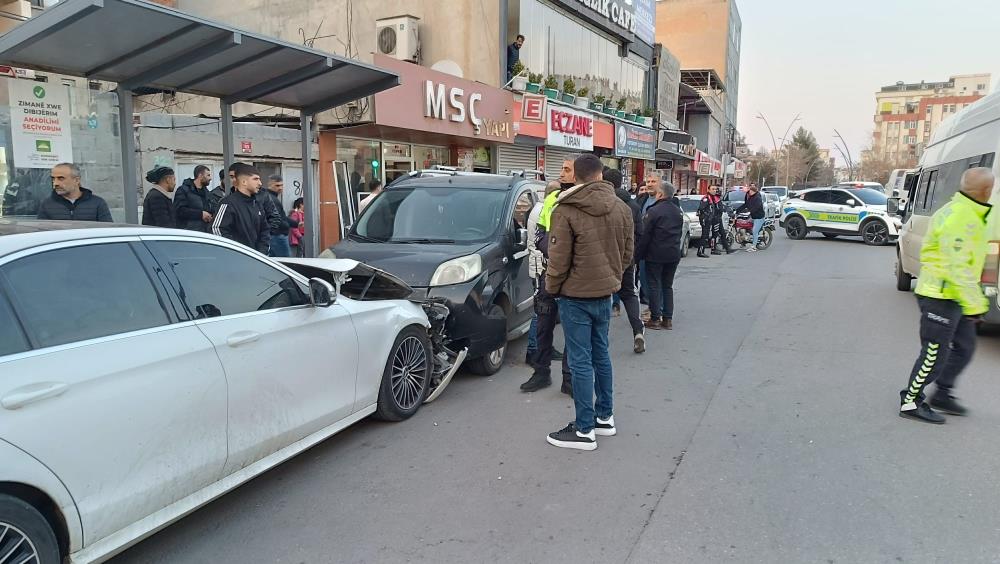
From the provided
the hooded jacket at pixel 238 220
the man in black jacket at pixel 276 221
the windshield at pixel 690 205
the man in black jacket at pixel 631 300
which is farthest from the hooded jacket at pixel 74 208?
the windshield at pixel 690 205

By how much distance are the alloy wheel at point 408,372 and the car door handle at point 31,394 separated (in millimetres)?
2469

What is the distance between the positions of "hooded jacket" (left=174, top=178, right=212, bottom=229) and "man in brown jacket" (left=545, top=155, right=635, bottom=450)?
479cm

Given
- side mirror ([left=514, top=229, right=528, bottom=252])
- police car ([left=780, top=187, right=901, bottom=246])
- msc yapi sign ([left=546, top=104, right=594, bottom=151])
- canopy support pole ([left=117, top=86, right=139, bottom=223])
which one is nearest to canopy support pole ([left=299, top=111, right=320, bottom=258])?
canopy support pole ([left=117, top=86, right=139, bottom=223])

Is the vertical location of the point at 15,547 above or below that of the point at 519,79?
below

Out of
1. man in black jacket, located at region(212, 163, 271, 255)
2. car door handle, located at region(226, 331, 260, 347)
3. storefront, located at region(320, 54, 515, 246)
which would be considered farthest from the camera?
storefront, located at region(320, 54, 515, 246)

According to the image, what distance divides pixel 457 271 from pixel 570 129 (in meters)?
14.7

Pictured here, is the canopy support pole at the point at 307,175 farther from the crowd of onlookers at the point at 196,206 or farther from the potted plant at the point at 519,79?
the potted plant at the point at 519,79

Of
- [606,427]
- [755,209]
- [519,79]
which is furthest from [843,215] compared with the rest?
[606,427]

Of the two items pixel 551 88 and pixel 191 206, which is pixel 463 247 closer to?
pixel 191 206

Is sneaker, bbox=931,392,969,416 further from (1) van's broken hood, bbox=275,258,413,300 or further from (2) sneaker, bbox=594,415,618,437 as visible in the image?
(1) van's broken hood, bbox=275,258,413,300

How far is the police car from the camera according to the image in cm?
2058

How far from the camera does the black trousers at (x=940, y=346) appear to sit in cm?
483

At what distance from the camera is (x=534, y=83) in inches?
692

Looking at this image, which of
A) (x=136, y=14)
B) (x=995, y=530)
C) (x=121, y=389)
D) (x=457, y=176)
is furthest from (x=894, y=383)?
(x=136, y=14)
